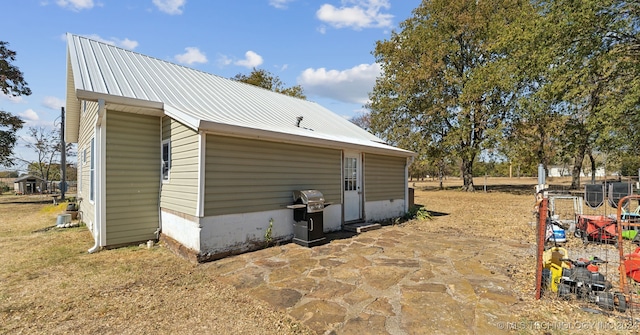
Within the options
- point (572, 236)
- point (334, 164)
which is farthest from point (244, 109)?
point (572, 236)

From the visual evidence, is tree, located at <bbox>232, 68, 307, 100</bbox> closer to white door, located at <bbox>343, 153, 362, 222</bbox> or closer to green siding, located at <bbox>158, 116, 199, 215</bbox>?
white door, located at <bbox>343, 153, 362, 222</bbox>

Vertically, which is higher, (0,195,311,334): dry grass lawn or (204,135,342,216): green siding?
(204,135,342,216): green siding

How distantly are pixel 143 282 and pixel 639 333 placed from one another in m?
5.84

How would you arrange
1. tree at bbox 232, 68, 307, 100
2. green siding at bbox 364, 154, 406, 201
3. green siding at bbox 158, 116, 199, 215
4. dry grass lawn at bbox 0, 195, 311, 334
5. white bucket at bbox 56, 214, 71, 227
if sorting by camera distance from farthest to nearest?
tree at bbox 232, 68, 307, 100 → green siding at bbox 364, 154, 406, 201 → white bucket at bbox 56, 214, 71, 227 → green siding at bbox 158, 116, 199, 215 → dry grass lawn at bbox 0, 195, 311, 334

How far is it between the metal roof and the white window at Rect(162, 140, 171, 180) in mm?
806

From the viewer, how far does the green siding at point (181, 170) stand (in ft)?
17.8

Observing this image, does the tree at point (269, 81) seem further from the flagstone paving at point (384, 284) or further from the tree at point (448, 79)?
the flagstone paving at point (384, 284)

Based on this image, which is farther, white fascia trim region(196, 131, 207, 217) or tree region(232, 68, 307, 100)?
tree region(232, 68, 307, 100)

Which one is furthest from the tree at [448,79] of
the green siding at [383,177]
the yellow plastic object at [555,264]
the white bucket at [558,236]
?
the yellow plastic object at [555,264]

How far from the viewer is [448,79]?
19922mm

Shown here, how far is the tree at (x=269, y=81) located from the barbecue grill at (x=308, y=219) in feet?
75.1

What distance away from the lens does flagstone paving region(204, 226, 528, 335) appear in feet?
10.4

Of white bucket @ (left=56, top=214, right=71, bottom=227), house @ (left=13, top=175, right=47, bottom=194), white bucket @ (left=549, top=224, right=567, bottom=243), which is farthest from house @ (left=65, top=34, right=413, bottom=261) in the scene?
house @ (left=13, top=175, right=47, bottom=194)

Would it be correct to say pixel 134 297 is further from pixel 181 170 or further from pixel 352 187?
pixel 352 187
